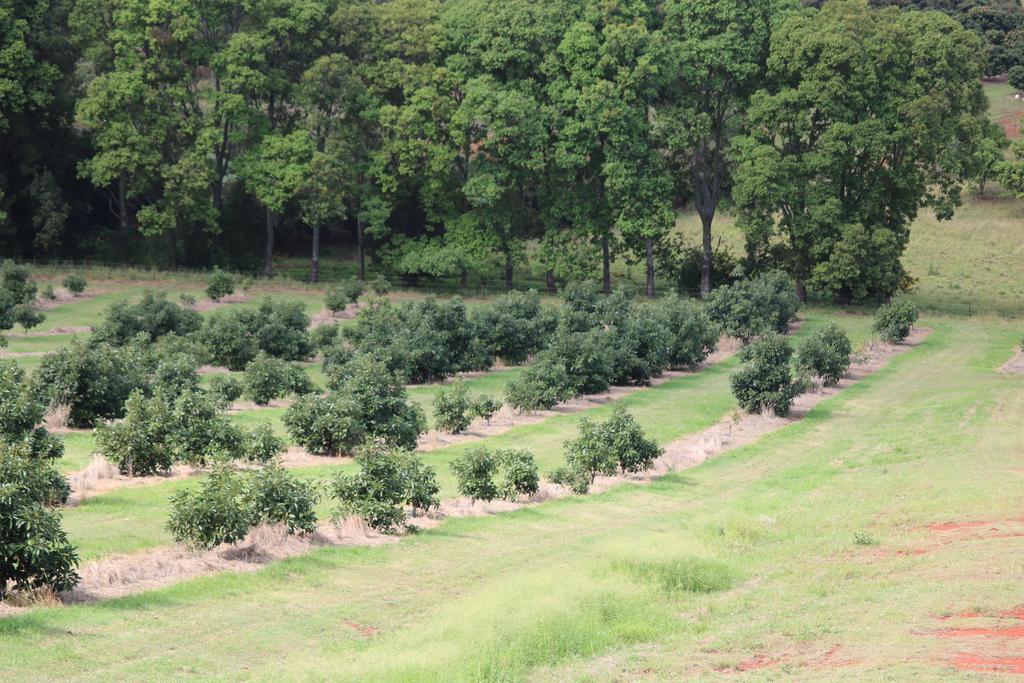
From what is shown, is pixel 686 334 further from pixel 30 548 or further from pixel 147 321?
pixel 30 548

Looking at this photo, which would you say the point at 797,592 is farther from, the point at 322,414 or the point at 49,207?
the point at 49,207

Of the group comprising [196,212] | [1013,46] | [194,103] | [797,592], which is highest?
[1013,46]

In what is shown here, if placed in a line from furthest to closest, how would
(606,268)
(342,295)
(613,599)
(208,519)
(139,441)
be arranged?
(606,268), (342,295), (139,441), (208,519), (613,599)

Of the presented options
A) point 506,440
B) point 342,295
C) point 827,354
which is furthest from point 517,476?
point 342,295

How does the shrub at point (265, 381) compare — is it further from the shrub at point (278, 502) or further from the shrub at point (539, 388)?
the shrub at point (278, 502)

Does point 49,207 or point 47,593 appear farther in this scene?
point 49,207

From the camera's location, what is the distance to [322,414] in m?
33.5

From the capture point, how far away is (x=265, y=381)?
4175cm

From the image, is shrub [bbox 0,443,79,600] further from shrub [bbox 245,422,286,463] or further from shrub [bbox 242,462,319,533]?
shrub [bbox 245,422,286,463]

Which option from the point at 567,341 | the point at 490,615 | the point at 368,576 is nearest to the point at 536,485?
the point at 368,576

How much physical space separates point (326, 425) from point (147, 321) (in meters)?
22.6

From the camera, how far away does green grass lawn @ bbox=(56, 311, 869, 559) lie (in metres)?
22.4

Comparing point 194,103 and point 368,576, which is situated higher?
point 194,103

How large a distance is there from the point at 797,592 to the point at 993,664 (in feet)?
17.7
